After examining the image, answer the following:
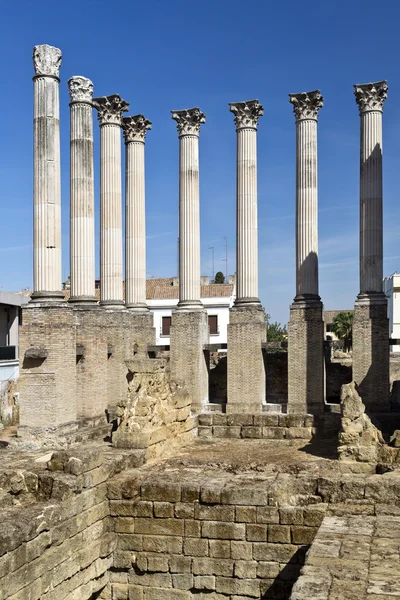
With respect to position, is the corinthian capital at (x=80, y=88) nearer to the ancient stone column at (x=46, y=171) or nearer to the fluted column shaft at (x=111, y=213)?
the ancient stone column at (x=46, y=171)

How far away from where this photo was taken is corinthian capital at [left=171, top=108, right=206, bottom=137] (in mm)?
22219

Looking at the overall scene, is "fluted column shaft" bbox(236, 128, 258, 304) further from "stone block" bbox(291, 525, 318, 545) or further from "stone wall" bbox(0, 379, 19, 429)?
"stone block" bbox(291, 525, 318, 545)

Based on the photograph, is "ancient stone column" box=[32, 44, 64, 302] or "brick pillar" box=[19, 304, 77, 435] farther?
"ancient stone column" box=[32, 44, 64, 302]

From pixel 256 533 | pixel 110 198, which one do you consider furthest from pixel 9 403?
pixel 256 533

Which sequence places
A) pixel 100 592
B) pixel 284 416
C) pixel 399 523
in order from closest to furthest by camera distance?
pixel 399 523 → pixel 100 592 → pixel 284 416

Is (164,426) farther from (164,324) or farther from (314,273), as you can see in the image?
(164,324)

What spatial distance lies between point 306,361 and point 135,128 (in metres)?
9.75

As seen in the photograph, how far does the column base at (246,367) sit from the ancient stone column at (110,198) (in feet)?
13.3

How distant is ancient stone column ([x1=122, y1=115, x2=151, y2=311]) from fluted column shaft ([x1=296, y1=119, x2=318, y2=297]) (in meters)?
5.56

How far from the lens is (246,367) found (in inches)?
810

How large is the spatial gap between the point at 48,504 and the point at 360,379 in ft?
37.6

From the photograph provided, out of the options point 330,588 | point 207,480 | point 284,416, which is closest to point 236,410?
point 284,416

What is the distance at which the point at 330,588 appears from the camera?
7445 mm

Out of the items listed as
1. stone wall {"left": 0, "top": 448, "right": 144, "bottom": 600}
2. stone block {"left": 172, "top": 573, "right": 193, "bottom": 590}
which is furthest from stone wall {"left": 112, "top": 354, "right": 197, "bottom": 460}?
stone block {"left": 172, "top": 573, "right": 193, "bottom": 590}
